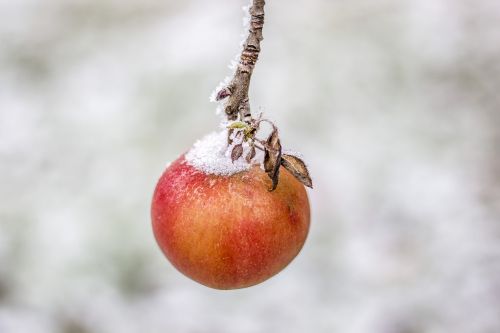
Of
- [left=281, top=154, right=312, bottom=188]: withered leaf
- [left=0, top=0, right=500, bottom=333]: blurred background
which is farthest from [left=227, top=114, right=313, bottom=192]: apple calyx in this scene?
[left=0, top=0, right=500, bottom=333]: blurred background

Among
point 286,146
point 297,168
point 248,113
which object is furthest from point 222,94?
point 286,146

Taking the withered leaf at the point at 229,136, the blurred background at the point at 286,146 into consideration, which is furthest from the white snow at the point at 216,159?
the blurred background at the point at 286,146

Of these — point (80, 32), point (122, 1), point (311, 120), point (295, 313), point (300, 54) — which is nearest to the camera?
point (295, 313)

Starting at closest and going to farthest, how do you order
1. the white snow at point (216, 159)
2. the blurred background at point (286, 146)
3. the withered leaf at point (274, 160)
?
the withered leaf at point (274, 160) → the white snow at point (216, 159) → the blurred background at point (286, 146)

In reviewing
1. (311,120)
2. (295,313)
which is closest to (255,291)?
(295,313)

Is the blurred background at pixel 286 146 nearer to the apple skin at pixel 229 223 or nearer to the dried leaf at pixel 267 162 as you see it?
the apple skin at pixel 229 223

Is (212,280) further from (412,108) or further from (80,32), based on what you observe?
(80,32)
